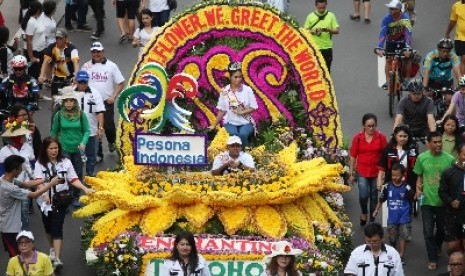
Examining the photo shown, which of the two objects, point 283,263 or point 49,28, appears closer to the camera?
point 283,263

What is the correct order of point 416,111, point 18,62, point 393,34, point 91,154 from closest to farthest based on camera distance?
point 416,111 → point 91,154 → point 18,62 → point 393,34

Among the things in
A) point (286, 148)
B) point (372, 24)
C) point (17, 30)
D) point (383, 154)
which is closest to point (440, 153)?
point (383, 154)

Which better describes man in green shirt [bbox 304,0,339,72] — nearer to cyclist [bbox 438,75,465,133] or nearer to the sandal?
cyclist [bbox 438,75,465,133]

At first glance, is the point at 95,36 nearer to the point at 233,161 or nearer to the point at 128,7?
the point at 128,7

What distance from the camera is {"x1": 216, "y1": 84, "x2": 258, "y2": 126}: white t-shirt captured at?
22.1 metres

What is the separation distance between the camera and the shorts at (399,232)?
2050cm

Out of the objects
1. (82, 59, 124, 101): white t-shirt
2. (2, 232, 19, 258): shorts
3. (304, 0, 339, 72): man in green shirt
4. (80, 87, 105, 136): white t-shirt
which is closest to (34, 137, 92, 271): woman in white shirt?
(2, 232, 19, 258): shorts

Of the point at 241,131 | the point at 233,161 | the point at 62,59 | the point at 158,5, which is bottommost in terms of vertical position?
the point at 233,161

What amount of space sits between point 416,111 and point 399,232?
214 centimetres

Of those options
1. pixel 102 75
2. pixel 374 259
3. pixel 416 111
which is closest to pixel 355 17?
pixel 102 75

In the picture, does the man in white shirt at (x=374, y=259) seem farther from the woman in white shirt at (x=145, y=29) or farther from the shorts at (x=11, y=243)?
the woman in white shirt at (x=145, y=29)

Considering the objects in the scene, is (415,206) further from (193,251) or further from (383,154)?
(193,251)

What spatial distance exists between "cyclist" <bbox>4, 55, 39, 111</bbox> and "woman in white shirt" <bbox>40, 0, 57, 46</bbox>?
361cm

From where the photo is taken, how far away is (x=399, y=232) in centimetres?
2072
